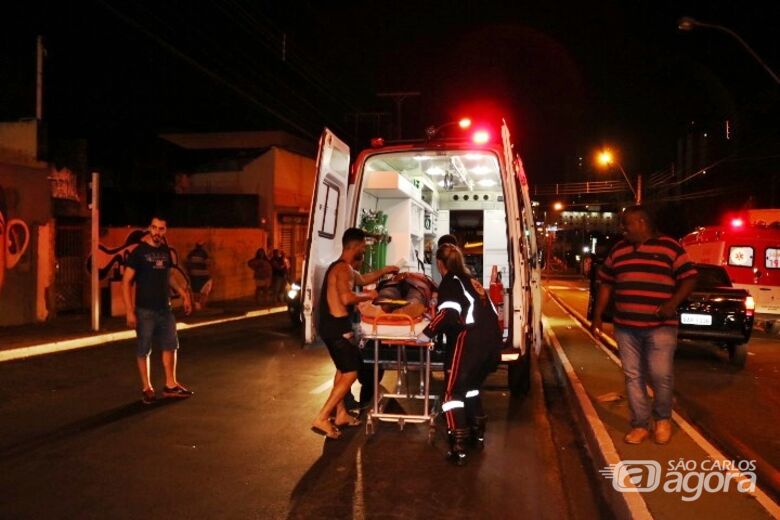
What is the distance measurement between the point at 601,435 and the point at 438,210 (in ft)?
23.4

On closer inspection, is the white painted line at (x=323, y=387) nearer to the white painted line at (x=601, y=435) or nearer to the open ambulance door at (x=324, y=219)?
the open ambulance door at (x=324, y=219)

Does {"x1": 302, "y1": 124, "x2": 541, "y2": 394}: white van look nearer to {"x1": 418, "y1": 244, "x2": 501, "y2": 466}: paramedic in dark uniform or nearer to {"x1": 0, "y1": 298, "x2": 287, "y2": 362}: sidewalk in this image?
{"x1": 418, "y1": 244, "x2": 501, "y2": 466}: paramedic in dark uniform

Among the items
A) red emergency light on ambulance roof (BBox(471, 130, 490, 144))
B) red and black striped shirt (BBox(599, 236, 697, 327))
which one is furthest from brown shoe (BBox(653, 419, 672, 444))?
red emergency light on ambulance roof (BBox(471, 130, 490, 144))

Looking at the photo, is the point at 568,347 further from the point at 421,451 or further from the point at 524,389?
the point at 421,451

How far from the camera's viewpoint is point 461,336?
552cm

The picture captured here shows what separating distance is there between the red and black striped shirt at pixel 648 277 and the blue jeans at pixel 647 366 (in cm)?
10

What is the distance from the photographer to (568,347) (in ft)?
39.0

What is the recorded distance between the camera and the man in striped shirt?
5.46 meters

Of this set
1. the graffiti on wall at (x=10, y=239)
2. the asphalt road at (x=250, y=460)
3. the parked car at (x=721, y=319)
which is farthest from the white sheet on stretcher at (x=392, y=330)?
the graffiti on wall at (x=10, y=239)

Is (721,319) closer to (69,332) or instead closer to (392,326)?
(392,326)

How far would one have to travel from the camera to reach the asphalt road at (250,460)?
4.58 m

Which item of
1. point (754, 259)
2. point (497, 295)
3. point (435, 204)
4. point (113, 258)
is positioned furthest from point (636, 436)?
point (113, 258)

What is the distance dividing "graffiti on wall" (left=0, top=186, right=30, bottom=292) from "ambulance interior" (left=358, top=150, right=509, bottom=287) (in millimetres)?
7967

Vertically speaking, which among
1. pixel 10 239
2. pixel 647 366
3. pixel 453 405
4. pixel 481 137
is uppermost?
pixel 481 137
